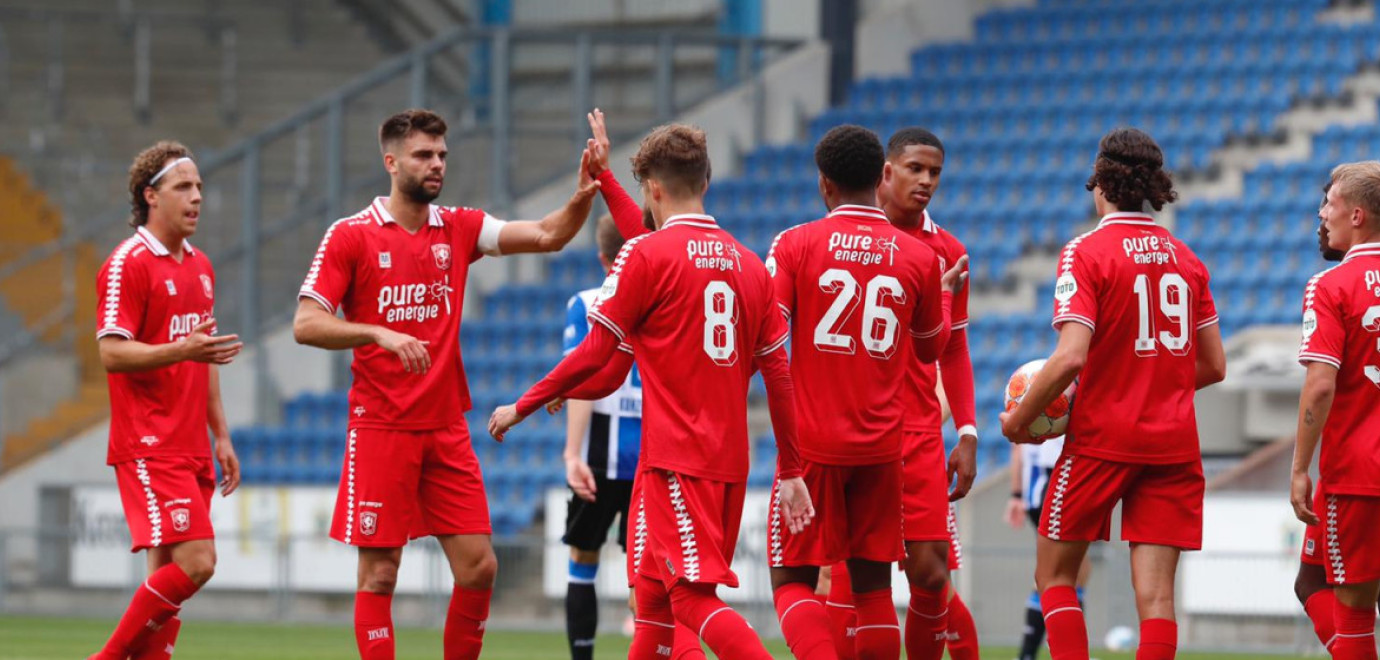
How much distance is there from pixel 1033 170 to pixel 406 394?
43.5ft

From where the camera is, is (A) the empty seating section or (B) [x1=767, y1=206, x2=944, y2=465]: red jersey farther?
(A) the empty seating section

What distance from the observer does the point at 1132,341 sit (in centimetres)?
754

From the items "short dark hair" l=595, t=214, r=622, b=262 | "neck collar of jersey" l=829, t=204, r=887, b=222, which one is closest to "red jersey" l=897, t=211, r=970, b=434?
"neck collar of jersey" l=829, t=204, r=887, b=222

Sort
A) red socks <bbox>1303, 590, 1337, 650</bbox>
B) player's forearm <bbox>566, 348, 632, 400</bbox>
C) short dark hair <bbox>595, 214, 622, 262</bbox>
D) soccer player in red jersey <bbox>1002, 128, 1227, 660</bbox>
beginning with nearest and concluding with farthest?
player's forearm <bbox>566, 348, 632, 400</bbox>
soccer player in red jersey <bbox>1002, 128, 1227, 660</bbox>
red socks <bbox>1303, 590, 1337, 650</bbox>
short dark hair <bbox>595, 214, 622, 262</bbox>

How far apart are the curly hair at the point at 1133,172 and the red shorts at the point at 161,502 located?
4.22 meters

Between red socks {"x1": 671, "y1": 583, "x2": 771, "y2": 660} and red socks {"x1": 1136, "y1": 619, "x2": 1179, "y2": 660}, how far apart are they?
1526mm

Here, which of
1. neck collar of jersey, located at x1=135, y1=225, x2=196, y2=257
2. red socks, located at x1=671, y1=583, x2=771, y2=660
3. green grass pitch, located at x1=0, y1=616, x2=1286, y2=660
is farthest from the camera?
green grass pitch, located at x1=0, y1=616, x2=1286, y2=660

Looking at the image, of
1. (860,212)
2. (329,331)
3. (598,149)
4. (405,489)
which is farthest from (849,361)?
(329,331)

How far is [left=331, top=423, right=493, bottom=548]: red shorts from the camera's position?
812 centimetres

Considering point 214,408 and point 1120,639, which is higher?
point 214,408

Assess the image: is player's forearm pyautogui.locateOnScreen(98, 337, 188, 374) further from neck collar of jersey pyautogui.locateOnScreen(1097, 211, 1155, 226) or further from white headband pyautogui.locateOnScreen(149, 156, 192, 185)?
neck collar of jersey pyautogui.locateOnScreen(1097, 211, 1155, 226)

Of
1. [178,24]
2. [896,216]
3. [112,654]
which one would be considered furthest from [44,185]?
[896,216]

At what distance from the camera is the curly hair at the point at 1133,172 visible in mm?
7609

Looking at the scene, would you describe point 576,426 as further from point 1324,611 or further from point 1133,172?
point 1324,611
